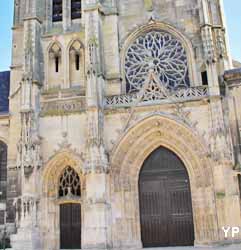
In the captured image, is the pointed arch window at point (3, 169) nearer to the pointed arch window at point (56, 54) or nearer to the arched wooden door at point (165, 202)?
the pointed arch window at point (56, 54)

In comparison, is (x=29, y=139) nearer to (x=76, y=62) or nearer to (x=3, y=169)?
(x=3, y=169)

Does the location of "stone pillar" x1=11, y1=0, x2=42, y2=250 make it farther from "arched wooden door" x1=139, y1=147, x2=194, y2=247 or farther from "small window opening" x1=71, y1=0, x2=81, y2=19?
"arched wooden door" x1=139, y1=147, x2=194, y2=247

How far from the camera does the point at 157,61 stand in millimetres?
15695

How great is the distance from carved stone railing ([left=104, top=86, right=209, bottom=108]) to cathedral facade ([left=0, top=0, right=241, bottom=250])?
0.04 meters

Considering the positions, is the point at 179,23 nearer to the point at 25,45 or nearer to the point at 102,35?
the point at 102,35

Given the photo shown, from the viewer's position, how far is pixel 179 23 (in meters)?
15.7

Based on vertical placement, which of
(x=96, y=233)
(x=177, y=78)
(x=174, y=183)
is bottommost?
(x=96, y=233)

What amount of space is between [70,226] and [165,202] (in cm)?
382

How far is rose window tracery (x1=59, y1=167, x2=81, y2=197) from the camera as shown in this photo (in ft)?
47.8

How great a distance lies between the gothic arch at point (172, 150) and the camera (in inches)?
519

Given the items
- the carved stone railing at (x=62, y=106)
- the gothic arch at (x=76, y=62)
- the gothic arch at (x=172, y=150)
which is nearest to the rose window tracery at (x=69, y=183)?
the gothic arch at (x=172, y=150)

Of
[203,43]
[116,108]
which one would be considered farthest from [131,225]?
[203,43]

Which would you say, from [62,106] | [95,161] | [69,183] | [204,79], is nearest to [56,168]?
[69,183]

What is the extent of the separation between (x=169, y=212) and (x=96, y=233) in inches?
116
